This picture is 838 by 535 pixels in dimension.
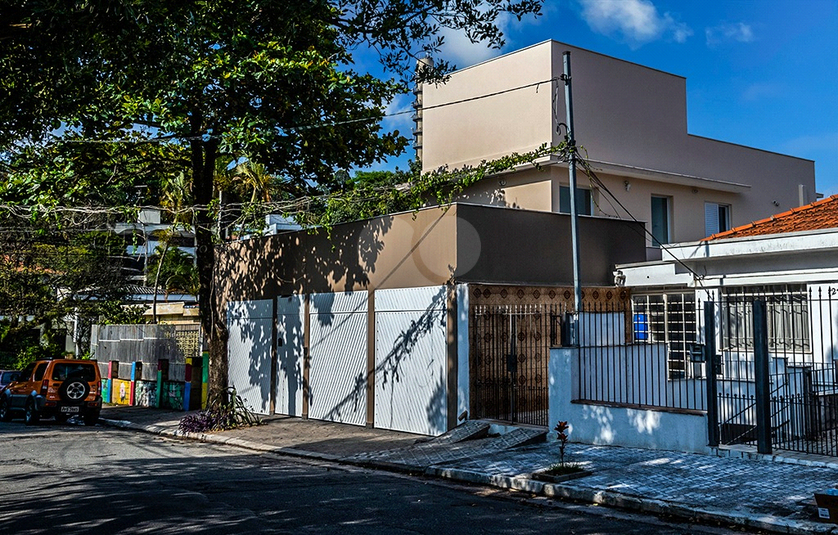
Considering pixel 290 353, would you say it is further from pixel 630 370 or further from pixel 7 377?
pixel 7 377

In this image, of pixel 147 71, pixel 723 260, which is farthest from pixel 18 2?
→ pixel 723 260

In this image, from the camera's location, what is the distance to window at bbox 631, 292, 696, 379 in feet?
56.3

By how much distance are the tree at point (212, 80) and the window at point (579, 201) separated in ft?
14.2

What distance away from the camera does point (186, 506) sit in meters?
9.10

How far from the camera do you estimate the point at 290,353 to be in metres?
20.2

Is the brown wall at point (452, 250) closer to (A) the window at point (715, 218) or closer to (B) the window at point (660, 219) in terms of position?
(B) the window at point (660, 219)

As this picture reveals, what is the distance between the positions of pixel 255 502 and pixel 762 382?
6.96 meters

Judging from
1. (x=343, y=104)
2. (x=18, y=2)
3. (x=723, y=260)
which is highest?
(x=343, y=104)

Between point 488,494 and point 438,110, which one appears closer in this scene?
point 488,494

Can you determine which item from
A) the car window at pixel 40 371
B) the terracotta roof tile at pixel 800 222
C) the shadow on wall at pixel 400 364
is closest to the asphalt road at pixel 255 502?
the shadow on wall at pixel 400 364

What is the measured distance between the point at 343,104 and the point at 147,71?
784 centimetres

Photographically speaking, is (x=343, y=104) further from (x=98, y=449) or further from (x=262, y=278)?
(x=98, y=449)

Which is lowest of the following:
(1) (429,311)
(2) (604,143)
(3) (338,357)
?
(3) (338,357)

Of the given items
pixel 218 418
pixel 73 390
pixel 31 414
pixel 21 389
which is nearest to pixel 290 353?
pixel 218 418
